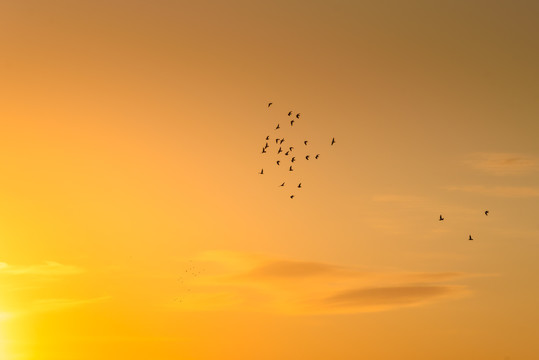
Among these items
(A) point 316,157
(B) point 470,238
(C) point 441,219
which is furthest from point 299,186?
(B) point 470,238

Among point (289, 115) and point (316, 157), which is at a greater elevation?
point (289, 115)

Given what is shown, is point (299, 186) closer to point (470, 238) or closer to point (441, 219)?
point (441, 219)

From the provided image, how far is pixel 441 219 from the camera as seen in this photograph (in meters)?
138

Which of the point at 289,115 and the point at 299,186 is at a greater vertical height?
the point at 289,115

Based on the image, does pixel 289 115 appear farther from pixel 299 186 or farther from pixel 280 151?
pixel 299 186

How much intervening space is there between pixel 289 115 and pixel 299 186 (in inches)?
1238

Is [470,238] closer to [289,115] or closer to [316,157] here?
[316,157]

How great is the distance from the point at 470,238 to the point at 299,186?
75.2 meters

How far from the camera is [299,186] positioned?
140 m

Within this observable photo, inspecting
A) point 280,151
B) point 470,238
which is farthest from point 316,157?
point 470,238

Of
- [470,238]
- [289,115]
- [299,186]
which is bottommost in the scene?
[470,238]

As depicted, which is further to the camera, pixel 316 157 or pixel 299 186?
pixel 299 186

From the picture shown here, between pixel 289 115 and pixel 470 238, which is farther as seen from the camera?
pixel 470 238

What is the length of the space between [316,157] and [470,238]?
74.3 meters
